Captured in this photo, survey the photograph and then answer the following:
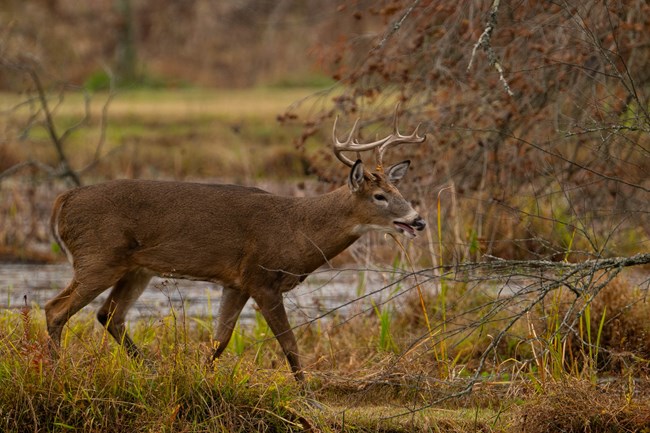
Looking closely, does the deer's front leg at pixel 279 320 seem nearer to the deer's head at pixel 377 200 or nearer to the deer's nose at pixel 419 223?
the deer's head at pixel 377 200

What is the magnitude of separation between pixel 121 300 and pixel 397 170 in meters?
2.32

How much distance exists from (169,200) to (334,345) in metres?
2.01

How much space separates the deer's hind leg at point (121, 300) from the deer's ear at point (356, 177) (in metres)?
1.67

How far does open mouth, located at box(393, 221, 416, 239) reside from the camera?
10383 millimetres

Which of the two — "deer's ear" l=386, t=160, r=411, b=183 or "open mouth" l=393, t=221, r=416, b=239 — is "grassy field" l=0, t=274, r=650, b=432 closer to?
"open mouth" l=393, t=221, r=416, b=239

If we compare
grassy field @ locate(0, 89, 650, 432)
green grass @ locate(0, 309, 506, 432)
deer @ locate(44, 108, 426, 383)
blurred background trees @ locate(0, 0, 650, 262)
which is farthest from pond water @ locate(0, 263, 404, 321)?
green grass @ locate(0, 309, 506, 432)

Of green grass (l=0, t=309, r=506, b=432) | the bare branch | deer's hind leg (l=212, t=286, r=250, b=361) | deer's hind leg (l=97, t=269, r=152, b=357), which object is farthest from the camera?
deer's hind leg (l=97, t=269, r=152, b=357)

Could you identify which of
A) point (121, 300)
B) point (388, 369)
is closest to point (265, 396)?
point (388, 369)

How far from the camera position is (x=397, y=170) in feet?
35.7

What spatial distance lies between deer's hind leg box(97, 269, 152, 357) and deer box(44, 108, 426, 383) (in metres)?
0.06

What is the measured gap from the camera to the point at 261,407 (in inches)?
366

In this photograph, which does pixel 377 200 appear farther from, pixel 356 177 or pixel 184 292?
pixel 184 292

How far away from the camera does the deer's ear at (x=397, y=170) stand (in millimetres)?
10812

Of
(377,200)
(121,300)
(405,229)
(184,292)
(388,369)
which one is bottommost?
(184,292)
